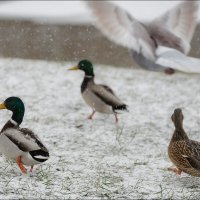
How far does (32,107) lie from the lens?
9.95 m

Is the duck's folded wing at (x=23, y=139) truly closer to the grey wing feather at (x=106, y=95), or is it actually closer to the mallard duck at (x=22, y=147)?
the mallard duck at (x=22, y=147)

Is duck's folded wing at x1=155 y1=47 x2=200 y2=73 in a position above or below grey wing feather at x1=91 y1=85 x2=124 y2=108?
above

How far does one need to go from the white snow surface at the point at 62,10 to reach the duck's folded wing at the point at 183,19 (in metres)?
14.4

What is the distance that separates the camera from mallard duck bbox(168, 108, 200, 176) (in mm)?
5918

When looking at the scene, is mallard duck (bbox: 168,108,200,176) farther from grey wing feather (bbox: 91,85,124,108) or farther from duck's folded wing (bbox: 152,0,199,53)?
grey wing feather (bbox: 91,85,124,108)

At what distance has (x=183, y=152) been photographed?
19.8 feet

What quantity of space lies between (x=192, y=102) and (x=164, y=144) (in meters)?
2.96

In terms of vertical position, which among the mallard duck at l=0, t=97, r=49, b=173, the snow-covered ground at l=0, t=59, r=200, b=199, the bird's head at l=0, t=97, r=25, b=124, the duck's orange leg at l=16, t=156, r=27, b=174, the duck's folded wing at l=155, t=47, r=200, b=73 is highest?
the duck's folded wing at l=155, t=47, r=200, b=73

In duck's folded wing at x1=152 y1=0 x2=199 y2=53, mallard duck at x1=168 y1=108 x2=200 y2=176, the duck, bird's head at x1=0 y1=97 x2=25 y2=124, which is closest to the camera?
mallard duck at x1=168 y1=108 x2=200 y2=176

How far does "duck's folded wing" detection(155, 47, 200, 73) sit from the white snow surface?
1544 centimetres

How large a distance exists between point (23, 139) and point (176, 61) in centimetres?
204

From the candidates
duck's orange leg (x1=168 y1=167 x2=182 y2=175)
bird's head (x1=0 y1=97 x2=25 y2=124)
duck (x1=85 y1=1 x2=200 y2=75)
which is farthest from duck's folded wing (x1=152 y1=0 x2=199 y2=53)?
bird's head (x1=0 y1=97 x2=25 y2=124)

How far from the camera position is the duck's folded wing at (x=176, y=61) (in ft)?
19.1

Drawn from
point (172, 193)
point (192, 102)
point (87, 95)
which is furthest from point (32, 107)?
point (172, 193)
